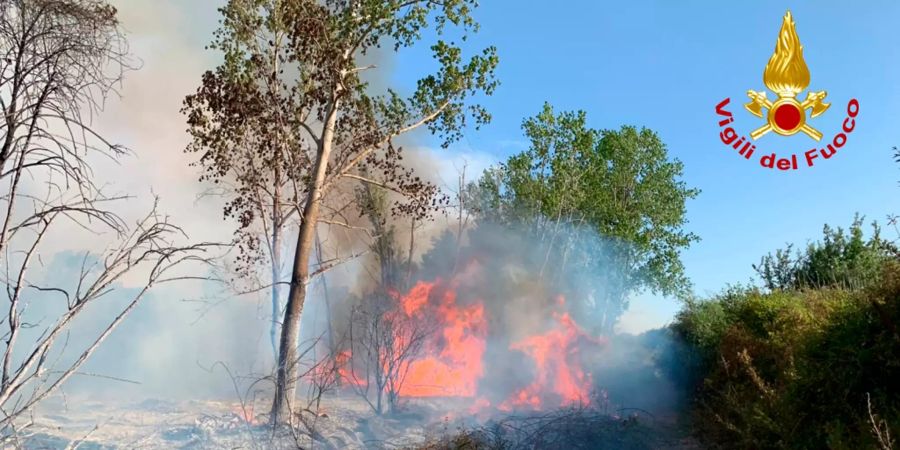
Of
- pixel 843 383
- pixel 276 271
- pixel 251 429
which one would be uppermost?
pixel 276 271

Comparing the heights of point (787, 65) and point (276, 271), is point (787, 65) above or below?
above

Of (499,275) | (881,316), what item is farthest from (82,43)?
(499,275)

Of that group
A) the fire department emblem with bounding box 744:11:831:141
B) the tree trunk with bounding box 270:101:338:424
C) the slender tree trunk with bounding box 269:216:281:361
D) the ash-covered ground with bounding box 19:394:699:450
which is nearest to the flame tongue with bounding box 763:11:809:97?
the fire department emblem with bounding box 744:11:831:141

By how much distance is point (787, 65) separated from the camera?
1249cm

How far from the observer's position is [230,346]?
26609mm

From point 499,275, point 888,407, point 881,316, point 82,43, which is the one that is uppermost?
point 499,275

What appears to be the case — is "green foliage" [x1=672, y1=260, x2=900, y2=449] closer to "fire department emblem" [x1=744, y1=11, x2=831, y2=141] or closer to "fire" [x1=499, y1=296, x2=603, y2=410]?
"fire department emblem" [x1=744, y1=11, x2=831, y2=141]

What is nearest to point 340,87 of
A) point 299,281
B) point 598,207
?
point 299,281

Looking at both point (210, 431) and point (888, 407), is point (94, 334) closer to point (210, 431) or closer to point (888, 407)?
point (210, 431)

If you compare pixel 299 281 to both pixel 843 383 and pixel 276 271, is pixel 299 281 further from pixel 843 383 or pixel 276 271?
pixel 843 383

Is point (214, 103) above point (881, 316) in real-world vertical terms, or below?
above

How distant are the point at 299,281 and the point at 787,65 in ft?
34.4

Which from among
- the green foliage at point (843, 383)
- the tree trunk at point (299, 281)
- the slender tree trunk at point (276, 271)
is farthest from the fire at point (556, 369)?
the green foliage at point (843, 383)

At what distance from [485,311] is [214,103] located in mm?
13007
